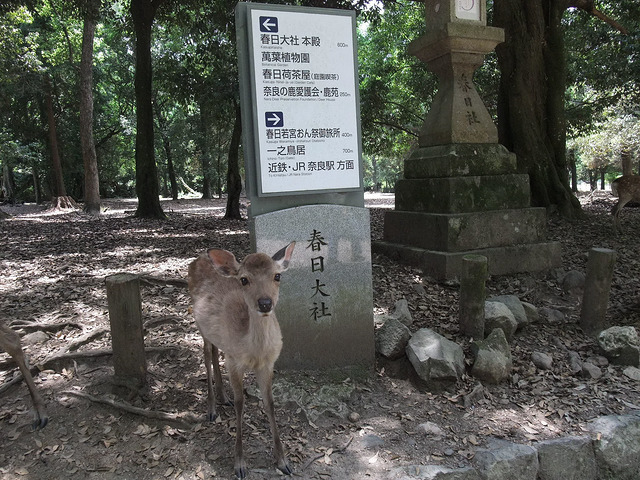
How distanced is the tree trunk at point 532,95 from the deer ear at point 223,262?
319 inches

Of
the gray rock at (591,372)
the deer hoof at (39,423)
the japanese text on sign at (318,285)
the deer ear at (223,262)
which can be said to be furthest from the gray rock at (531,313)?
the deer hoof at (39,423)

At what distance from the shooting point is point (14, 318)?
4676 mm

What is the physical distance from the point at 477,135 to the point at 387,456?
465cm

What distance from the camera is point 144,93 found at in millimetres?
12867

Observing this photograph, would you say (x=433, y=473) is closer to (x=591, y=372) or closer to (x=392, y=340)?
(x=392, y=340)

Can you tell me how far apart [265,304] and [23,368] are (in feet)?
6.43

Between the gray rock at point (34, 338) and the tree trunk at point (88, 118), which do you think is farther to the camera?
the tree trunk at point (88, 118)

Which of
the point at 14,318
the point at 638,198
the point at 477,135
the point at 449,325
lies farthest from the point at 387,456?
the point at 638,198

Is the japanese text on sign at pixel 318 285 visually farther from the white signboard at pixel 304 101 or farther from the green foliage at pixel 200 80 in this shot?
the green foliage at pixel 200 80

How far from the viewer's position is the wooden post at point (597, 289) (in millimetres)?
4555

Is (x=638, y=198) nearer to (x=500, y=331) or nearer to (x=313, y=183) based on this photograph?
(x=500, y=331)

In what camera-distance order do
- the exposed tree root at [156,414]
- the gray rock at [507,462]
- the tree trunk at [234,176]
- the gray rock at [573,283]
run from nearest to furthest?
1. the gray rock at [507,462]
2. the exposed tree root at [156,414]
3. the gray rock at [573,283]
4. the tree trunk at [234,176]

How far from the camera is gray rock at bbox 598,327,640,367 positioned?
13.4 feet

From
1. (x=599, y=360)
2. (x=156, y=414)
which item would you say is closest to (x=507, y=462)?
(x=599, y=360)
